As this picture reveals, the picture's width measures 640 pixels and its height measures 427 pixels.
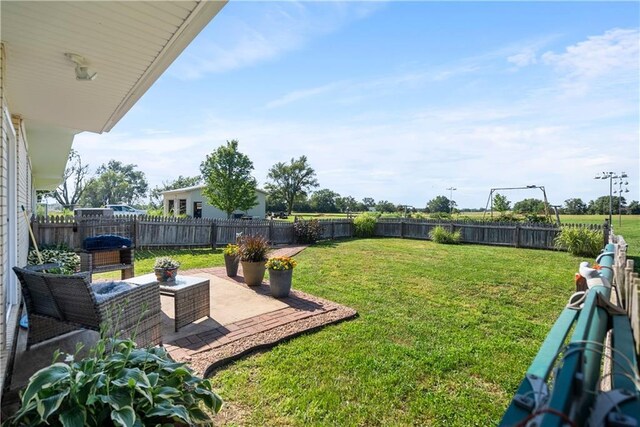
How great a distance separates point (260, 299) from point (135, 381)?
3.49 m

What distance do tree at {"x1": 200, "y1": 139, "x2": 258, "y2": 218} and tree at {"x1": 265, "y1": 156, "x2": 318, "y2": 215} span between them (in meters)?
25.1

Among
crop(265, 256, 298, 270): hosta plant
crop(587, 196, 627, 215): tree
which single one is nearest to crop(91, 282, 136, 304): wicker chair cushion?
crop(265, 256, 298, 270): hosta plant

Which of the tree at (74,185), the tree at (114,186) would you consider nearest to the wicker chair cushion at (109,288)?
the tree at (74,185)

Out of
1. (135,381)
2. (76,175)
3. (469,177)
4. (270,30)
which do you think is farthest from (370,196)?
(135,381)

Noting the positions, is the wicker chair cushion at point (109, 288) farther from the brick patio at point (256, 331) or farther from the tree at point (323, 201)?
the tree at point (323, 201)

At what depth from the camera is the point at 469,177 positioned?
28.0 meters

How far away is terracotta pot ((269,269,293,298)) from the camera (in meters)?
5.21

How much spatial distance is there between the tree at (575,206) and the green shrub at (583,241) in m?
41.7

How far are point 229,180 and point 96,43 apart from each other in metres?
20.9

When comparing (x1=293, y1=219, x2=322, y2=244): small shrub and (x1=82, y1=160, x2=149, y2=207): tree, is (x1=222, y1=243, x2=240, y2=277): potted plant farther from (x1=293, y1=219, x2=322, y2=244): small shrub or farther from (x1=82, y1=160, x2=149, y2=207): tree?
(x1=82, y1=160, x2=149, y2=207): tree

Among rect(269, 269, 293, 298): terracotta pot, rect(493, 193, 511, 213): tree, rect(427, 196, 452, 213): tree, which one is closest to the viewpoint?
rect(269, 269, 293, 298): terracotta pot

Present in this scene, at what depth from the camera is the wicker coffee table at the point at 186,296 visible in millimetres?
3846

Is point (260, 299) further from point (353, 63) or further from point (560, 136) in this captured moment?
point (560, 136)

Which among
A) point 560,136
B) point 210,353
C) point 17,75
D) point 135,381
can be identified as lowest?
point 210,353
